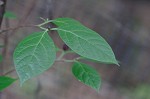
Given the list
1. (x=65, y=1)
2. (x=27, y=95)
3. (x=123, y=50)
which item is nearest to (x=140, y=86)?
(x=123, y=50)

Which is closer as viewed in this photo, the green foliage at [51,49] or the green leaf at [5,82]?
the green foliage at [51,49]

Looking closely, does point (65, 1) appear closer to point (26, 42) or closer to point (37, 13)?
→ point (37, 13)

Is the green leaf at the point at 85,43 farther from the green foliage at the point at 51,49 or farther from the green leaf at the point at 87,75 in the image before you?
the green leaf at the point at 87,75

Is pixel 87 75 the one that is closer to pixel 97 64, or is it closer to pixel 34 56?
pixel 34 56

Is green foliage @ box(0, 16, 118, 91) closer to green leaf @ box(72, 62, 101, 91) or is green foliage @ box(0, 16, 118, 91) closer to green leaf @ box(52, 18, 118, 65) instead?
green leaf @ box(52, 18, 118, 65)

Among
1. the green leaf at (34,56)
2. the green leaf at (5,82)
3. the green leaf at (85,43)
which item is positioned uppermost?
the green leaf at (85,43)

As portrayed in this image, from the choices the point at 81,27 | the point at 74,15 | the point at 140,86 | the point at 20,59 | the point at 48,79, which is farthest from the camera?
the point at 140,86

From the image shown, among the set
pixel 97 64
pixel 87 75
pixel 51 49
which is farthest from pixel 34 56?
pixel 97 64

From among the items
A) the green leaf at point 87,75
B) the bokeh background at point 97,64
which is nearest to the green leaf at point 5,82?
the green leaf at point 87,75
